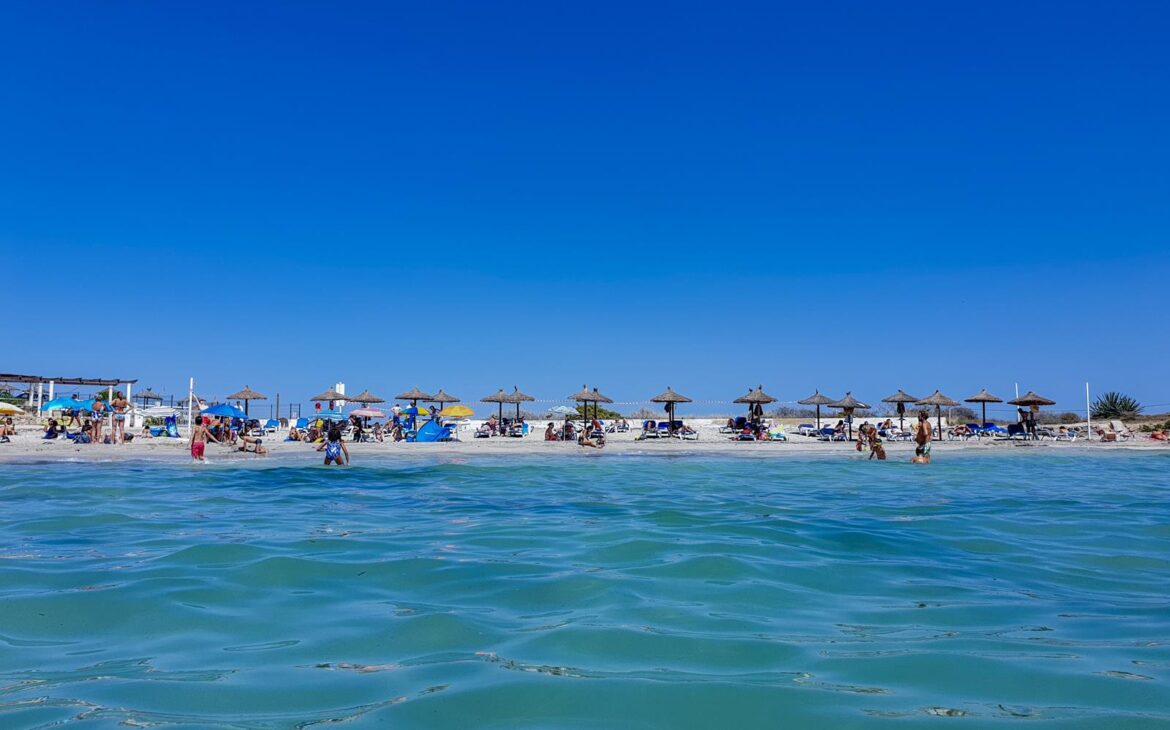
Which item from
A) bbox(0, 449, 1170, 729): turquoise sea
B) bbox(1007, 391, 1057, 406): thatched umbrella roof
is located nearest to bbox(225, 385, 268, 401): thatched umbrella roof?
bbox(0, 449, 1170, 729): turquoise sea

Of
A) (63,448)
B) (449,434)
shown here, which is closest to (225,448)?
(63,448)

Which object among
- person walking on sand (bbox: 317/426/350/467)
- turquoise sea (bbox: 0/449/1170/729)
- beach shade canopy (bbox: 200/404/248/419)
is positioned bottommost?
turquoise sea (bbox: 0/449/1170/729)

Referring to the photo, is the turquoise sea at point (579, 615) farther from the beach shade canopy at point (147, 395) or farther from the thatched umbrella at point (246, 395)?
the beach shade canopy at point (147, 395)

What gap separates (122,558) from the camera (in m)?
5.38

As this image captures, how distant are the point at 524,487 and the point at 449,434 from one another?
49.5ft

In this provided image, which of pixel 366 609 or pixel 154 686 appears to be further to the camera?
pixel 366 609

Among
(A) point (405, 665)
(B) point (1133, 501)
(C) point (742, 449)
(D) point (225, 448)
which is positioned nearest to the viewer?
(A) point (405, 665)

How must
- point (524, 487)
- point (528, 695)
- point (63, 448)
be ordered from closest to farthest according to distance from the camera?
point (528, 695), point (524, 487), point (63, 448)

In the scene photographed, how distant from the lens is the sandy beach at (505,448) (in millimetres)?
17594

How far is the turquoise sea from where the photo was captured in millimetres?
2604

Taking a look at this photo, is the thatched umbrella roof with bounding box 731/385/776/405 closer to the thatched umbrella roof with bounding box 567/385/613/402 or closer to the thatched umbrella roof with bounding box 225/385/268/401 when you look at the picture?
the thatched umbrella roof with bounding box 567/385/613/402

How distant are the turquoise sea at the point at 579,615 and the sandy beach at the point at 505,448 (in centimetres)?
943

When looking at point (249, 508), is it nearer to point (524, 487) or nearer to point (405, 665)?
point (524, 487)

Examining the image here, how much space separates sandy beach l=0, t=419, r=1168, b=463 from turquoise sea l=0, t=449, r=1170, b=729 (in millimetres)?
9430
